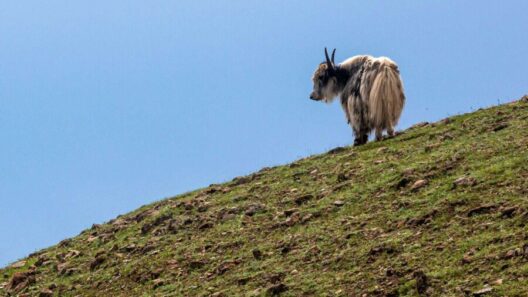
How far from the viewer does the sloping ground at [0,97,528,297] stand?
42.8ft

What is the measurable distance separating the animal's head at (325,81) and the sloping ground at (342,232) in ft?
11.3

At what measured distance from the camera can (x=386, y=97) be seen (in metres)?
23.4

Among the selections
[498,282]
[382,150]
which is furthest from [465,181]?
[382,150]

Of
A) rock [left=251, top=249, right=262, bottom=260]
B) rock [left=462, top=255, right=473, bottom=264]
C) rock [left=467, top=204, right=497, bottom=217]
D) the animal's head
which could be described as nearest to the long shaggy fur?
the animal's head

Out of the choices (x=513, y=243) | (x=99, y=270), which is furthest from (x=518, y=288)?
(x=99, y=270)

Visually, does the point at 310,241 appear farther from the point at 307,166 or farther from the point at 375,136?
the point at 375,136

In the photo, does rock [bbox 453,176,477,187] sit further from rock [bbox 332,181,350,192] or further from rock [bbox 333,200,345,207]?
rock [bbox 332,181,350,192]

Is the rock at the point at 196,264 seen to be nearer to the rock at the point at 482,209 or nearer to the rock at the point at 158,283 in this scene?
the rock at the point at 158,283

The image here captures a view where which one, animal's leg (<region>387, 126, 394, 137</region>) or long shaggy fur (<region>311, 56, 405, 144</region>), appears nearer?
long shaggy fur (<region>311, 56, 405, 144</region>)

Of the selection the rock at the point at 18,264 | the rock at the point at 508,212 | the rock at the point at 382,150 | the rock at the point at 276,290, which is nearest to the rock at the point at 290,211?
the rock at the point at 382,150

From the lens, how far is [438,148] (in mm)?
20062

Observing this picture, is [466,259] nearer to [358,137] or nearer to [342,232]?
[342,232]

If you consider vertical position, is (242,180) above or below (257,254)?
above

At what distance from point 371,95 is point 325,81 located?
11.5ft
